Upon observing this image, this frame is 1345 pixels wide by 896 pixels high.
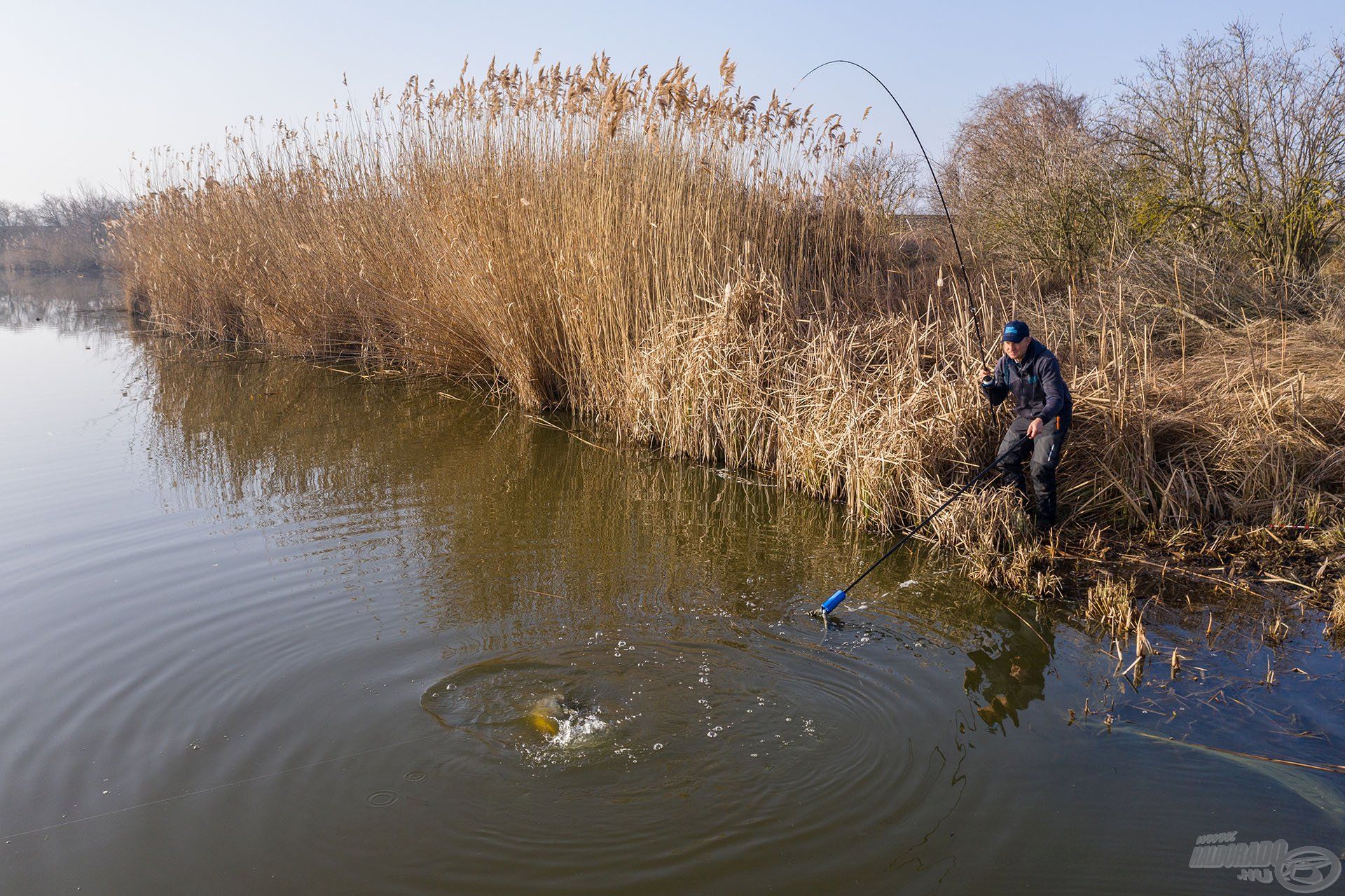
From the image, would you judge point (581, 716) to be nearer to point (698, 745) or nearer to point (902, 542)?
point (698, 745)

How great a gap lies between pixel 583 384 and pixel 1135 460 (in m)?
5.73

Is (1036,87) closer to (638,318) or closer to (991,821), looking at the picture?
→ (638,318)

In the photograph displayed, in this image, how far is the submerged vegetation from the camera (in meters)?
6.29

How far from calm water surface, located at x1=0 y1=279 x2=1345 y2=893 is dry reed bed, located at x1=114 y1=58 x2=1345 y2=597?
1.09 m

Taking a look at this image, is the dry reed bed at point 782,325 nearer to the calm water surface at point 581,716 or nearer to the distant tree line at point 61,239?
the calm water surface at point 581,716

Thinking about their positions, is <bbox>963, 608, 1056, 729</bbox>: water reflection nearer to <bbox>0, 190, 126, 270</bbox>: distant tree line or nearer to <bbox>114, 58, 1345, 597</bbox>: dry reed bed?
<bbox>114, 58, 1345, 597</bbox>: dry reed bed

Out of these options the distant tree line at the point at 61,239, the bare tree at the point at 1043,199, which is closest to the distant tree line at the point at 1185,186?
the bare tree at the point at 1043,199

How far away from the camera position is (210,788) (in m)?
3.33

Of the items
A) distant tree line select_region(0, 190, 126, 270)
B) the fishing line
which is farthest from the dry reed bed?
distant tree line select_region(0, 190, 126, 270)

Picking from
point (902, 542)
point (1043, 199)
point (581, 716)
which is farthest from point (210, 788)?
point (1043, 199)

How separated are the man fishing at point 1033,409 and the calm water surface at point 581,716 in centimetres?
92

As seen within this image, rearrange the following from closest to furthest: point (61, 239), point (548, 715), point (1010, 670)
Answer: point (548, 715)
point (1010, 670)
point (61, 239)

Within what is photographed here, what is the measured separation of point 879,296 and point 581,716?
21.8 ft

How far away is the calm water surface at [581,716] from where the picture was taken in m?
3.00
